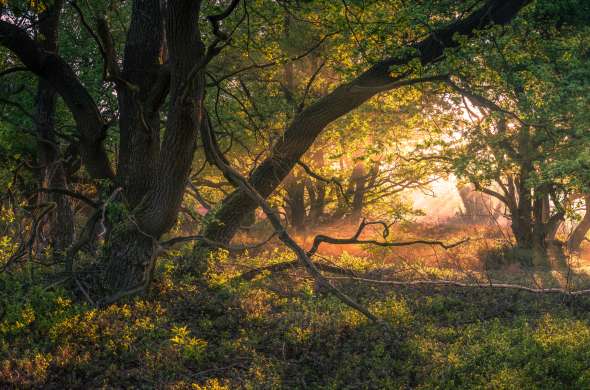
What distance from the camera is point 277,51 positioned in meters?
14.1

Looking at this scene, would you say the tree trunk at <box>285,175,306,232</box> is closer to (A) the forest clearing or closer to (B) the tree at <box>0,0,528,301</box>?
(A) the forest clearing

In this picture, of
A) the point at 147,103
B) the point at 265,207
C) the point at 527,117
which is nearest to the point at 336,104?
the point at 265,207

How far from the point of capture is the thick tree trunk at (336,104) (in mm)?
10805

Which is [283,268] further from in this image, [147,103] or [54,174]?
[54,174]

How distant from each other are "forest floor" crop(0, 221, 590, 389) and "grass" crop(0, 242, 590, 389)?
21mm

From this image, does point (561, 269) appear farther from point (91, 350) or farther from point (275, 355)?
point (91, 350)

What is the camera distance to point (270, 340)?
9141mm

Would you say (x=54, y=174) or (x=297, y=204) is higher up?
(x=297, y=204)

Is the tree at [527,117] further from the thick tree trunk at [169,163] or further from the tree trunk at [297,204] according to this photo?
the tree trunk at [297,204]

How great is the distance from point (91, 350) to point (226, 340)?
199 cm

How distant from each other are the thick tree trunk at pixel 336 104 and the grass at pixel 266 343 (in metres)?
1.80

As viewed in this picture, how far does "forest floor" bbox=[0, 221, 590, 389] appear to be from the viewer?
7.69 m

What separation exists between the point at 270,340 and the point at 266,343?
8 centimetres

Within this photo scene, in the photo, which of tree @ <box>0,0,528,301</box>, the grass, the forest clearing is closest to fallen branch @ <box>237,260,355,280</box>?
the forest clearing
